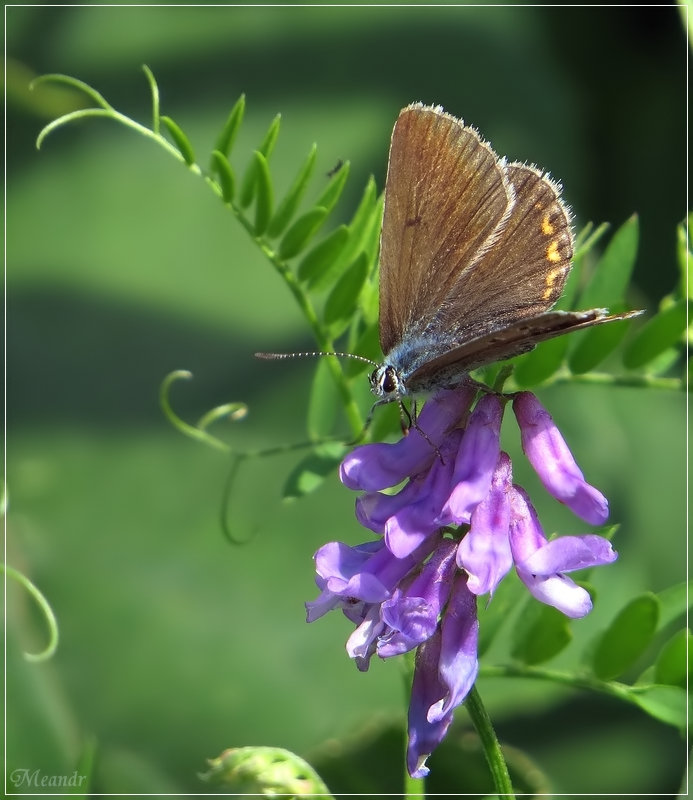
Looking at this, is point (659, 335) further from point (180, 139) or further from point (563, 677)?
point (180, 139)

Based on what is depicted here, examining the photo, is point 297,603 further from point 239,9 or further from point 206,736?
point 239,9

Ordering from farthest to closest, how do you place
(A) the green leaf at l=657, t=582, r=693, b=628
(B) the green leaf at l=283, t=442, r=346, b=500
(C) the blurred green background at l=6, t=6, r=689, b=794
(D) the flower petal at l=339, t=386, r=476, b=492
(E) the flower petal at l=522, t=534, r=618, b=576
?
(C) the blurred green background at l=6, t=6, r=689, b=794, (B) the green leaf at l=283, t=442, r=346, b=500, (A) the green leaf at l=657, t=582, r=693, b=628, (D) the flower petal at l=339, t=386, r=476, b=492, (E) the flower petal at l=522, t=534, r=618, b=576

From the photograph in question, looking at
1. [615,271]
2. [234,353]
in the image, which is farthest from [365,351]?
[234,353]

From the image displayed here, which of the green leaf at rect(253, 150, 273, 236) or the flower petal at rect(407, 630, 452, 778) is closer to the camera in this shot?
the flower petal at rect(407, 630, 452, 778)

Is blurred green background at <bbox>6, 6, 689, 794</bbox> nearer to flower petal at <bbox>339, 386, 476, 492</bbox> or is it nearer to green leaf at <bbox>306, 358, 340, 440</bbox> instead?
green leaf at <bbox>306, 358, 340, 440</bbox>

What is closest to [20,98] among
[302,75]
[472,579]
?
[302,75]

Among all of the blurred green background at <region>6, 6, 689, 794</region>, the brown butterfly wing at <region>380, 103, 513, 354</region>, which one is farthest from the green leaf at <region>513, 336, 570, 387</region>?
the blurred green background at <region>6, 6, 689, 794</region>

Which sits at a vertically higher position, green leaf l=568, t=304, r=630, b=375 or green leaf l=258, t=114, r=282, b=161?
green leaf l=258, t=114, r=282, b=161

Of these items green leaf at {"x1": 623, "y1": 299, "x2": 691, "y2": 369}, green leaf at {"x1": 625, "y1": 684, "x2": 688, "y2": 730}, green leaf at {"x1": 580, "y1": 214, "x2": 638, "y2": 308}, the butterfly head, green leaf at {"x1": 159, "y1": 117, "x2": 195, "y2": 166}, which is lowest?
green leaf at {"x1": 625, "y1": 684, "x2": 688, "y2": 730}
